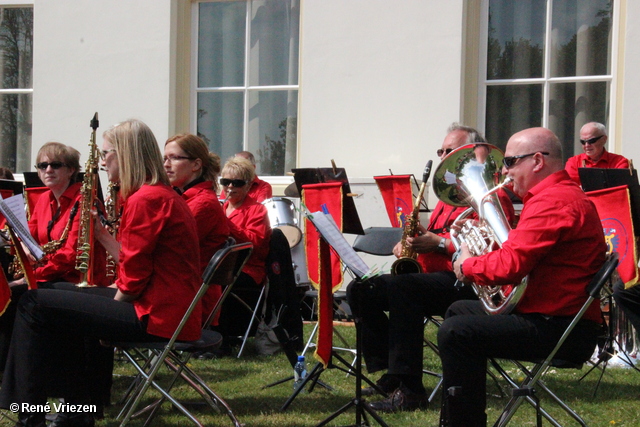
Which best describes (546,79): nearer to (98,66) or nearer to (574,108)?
(574,108)

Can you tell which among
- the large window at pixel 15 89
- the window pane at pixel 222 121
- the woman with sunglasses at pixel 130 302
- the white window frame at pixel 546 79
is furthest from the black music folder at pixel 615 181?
the large window at pixel 15 89

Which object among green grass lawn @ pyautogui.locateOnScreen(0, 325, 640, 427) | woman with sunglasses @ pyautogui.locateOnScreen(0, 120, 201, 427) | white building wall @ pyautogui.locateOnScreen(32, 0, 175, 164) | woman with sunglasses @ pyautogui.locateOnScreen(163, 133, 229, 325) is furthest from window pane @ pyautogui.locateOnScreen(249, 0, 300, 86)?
woman with sunglasses @ pyautogui.locateOnScreen(0, 120, 201, 427)

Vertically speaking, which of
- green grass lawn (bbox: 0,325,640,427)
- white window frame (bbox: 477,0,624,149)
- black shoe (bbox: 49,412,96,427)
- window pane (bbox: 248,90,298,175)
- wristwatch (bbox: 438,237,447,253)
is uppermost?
white window frame (bbox: 477,0,624,149)

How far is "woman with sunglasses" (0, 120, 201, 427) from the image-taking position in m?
3.57

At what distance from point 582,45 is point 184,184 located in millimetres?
4562

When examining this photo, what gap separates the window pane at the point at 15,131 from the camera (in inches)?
370

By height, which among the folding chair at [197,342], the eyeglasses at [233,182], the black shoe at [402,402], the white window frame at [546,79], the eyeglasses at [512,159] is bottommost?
the black shoe at [402,402]

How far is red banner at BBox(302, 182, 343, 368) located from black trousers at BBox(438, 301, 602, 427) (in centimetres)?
57

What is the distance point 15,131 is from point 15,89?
512mm

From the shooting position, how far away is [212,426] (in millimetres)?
4109

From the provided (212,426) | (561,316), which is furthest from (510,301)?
(212,426)

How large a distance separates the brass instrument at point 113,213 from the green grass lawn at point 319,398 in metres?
0.81

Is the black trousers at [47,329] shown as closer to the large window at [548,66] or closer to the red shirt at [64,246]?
the red shirt at [64,246]

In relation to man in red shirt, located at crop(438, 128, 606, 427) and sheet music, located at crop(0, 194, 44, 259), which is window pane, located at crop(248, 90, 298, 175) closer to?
sheet music, located at crop(0, 194, 44, 259)
